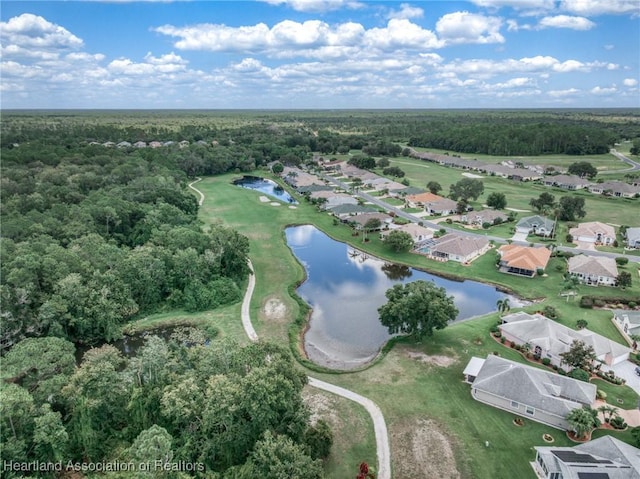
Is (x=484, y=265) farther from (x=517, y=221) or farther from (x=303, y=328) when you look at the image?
(x=303, y=328)

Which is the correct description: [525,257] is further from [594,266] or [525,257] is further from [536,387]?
[536,387]

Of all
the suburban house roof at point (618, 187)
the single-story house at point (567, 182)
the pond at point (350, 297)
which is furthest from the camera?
the single-story house at point (567, 182)

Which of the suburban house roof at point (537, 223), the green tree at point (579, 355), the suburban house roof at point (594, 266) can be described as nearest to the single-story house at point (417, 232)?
the suburban house roof at point (537, 223)

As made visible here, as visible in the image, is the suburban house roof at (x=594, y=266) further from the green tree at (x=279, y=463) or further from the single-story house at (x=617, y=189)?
the single-story house at (x=617, y=189)

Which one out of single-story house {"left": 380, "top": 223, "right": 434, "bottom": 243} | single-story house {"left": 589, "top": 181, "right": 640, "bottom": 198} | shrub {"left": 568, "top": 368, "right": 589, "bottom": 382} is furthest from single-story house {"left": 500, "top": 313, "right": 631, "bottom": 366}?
single-story house {"left": 589, "top": 181, "right": 640, "bottom": 198}

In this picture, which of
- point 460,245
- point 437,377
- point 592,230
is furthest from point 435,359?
point 592,230
